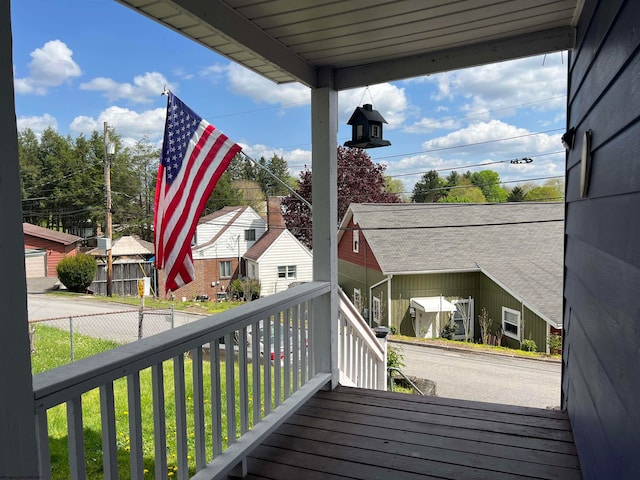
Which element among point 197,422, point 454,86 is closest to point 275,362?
point 197,422

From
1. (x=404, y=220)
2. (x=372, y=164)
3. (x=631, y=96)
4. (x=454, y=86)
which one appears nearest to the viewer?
(x=631, y=96)

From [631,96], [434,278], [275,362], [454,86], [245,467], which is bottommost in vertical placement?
[434,278]

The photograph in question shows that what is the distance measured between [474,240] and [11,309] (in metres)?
14.3

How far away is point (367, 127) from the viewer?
280 centimetres

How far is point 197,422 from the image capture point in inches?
72.1

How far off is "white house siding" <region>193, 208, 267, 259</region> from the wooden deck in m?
16.4

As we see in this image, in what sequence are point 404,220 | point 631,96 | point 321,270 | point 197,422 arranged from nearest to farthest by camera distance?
point 631,96 < point 197,422 < point 321,270 < point 404,220

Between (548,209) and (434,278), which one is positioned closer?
(434,278)

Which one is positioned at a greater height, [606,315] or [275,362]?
[606,315]

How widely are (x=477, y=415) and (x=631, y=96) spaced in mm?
2104

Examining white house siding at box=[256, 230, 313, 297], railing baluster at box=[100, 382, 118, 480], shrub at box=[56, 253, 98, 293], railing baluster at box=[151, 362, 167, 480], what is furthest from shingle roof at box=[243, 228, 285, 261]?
railing baluster at box=[100, 382, 118, 480]

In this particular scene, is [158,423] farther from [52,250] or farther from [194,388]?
[52,250]

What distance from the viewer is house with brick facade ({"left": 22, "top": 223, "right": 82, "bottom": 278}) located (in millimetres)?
13814

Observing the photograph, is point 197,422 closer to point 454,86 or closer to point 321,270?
point 321,270
